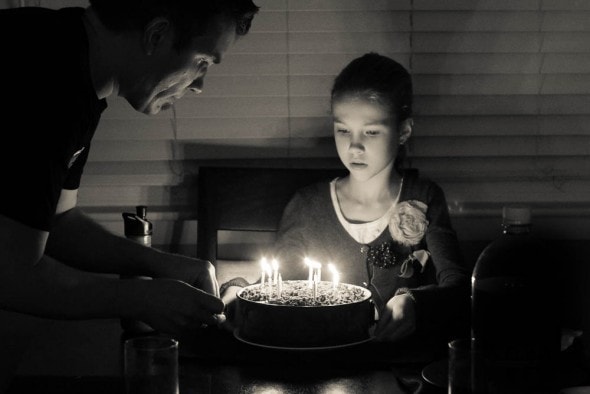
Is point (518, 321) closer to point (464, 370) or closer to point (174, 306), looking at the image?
point (464, 370)

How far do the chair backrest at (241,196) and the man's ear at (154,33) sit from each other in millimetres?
635

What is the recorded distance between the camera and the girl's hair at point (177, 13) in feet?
4.12

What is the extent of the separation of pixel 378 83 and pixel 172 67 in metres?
0.57

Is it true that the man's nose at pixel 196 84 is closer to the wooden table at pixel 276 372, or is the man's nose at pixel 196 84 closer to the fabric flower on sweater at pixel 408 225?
the wooden table at pixel 276 372

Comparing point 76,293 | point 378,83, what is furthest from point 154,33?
point 378,83

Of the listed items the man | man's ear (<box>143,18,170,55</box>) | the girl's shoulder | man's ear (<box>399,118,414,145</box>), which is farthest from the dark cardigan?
man's ear (<box>143,18,170,55</box>)

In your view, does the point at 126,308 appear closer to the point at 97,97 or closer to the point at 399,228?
the point at 97,97

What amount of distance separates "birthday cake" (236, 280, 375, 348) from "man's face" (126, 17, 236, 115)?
37 cm

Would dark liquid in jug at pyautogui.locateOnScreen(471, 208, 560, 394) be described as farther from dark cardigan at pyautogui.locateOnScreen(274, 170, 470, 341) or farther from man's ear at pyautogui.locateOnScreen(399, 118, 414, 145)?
man's ear at pyautogui.locateOnScreen(399, 118, 414, 145)

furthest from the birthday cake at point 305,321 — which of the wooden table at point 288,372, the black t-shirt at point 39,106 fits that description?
the black t-shirt at point 39,106

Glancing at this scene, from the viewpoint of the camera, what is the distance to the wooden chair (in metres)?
1.92

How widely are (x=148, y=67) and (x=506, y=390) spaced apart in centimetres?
75

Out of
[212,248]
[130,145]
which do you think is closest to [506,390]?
[212,248]

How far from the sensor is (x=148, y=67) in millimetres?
1336
